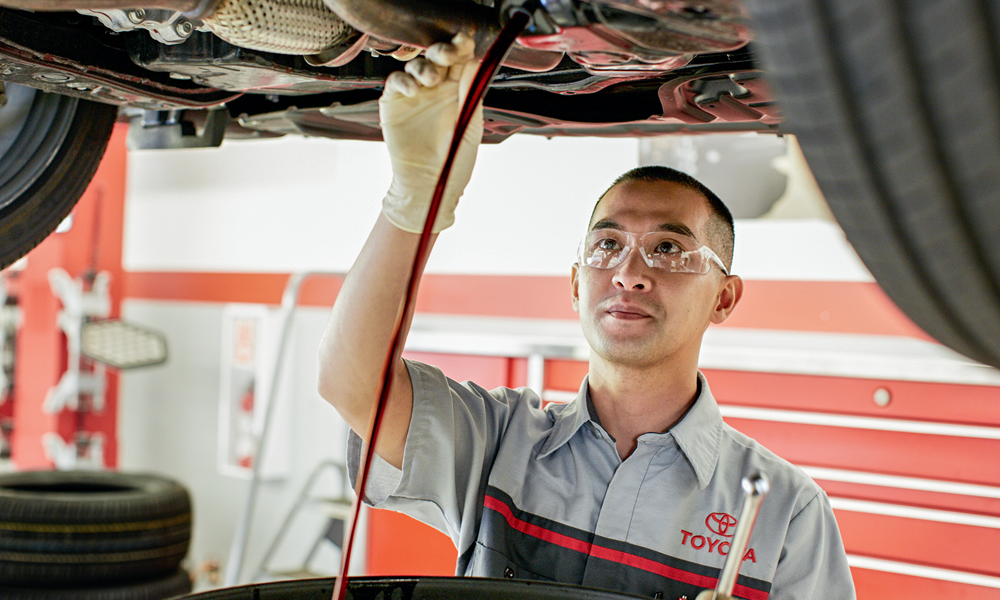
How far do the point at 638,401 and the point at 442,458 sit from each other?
13.1 inches

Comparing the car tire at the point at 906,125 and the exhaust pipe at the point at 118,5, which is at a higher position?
the exhaust pipe at the point at 118,5

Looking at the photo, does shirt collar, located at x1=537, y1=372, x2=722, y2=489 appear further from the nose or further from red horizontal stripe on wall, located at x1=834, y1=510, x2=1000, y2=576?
red horizontal stripe on wall, located at x1=834, y1=510, x2=1000, y2=576

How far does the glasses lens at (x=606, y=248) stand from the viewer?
1250 mm

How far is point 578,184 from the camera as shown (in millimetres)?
2807

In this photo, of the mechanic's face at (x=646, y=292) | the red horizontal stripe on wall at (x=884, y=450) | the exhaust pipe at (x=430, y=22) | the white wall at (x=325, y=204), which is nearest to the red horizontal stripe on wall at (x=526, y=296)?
the white wall at (x=325, y=204)

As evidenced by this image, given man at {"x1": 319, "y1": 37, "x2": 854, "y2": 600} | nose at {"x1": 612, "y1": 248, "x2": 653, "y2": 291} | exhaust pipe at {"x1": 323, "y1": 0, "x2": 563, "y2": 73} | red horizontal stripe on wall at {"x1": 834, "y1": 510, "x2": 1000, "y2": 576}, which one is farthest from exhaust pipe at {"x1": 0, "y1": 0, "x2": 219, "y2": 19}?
red horizontal stripe on wall at {"x1": 834, "y1": 510, "x2": 1000, "y2": 576}

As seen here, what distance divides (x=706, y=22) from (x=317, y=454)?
2984 millimetres

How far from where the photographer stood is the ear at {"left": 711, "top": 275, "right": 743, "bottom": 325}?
4.51 ft

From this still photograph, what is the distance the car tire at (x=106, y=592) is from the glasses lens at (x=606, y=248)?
5.38 feet

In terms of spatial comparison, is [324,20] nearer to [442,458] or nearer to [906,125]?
[906,125]

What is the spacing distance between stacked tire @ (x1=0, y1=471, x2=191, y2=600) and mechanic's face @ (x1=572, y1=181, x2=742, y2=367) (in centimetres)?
158

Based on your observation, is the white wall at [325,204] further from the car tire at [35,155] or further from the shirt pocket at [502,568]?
the car tire at [35,155]

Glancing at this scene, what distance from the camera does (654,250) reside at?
1248 millimetres

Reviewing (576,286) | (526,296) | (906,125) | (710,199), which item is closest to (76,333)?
(526,296)
